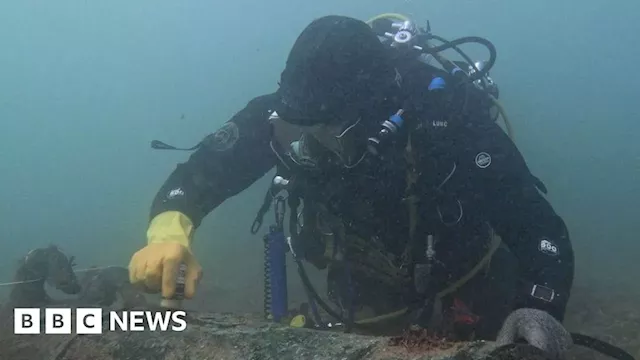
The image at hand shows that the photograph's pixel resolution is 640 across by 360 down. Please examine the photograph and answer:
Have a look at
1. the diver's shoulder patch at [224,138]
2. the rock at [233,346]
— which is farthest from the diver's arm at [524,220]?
the diver's shoulder patch at [224,138]

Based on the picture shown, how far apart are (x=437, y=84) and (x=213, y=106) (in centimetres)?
3324

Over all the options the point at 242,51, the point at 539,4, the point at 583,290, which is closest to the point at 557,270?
the point at 583,290

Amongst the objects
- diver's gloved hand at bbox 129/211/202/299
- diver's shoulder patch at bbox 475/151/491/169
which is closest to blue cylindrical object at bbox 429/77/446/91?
diver's shoulder patch at bbox 475/151/491/169

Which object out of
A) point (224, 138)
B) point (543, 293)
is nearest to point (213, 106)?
point (224, 138)

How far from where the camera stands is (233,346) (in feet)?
5.49

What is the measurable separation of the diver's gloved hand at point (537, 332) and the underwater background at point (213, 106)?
9.15 feet

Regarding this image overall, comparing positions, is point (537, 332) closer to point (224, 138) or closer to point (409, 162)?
point (409, 162)

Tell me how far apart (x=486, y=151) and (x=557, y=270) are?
2.50 ft

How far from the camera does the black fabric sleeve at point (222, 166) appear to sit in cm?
335

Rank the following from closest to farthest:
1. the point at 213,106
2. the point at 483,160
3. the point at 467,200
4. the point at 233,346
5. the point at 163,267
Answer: the point at 233,346 < the point at 163,267 < the point at 483,160 < the point at 467,200 < the point at 213,106

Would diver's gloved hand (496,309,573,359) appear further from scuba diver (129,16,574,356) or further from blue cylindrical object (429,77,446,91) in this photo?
blue cylindrical object (429,77,446,91)

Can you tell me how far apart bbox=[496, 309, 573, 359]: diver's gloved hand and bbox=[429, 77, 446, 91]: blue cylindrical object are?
4.61ft

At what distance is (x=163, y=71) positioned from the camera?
50750mm

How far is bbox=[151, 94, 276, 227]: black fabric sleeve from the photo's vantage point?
335cm
